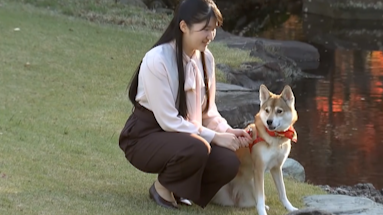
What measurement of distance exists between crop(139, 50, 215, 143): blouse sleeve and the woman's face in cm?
20

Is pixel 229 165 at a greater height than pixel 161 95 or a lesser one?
lesser

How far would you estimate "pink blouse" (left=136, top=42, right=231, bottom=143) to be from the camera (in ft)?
13.7

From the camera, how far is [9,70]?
29.2 ft

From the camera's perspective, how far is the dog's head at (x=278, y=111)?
4.35 meters

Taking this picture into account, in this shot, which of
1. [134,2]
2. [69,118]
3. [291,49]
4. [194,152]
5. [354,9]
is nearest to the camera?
[194,152]

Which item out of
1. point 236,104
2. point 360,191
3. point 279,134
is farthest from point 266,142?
point 236,104

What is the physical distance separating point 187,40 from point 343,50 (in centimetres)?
1215

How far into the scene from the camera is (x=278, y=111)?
437 centimetres

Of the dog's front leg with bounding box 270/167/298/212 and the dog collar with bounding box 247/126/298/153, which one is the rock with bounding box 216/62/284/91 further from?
the dog collar with bounding box 247/126/298/153

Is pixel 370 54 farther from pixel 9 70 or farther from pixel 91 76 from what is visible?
pixel 9 70

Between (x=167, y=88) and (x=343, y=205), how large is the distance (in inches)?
62.5

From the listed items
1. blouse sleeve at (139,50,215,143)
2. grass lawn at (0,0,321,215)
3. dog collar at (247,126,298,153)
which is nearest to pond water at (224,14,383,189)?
grass lawn at (0,0,321,215)

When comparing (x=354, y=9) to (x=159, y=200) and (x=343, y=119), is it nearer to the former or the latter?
(x=343, y=119)

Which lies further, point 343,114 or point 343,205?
point 343,114
